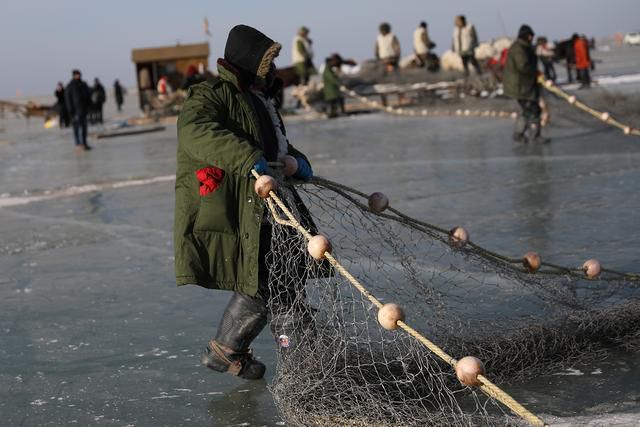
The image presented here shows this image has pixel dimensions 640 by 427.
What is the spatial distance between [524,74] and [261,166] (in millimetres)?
9775

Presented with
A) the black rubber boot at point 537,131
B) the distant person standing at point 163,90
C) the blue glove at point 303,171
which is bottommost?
the black rubber boot at point 537,131

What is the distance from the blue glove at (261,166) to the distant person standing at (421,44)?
20.9 m

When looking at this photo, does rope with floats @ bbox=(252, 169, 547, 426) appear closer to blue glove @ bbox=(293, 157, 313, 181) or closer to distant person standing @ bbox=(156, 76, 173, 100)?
blue glove @ bbox=(293, 157, 313, 181)

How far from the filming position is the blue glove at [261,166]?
3.79 meters

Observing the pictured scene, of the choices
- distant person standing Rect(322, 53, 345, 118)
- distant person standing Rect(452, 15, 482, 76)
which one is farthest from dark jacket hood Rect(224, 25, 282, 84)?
distant person standing Rect(452, 15, 482, 76)

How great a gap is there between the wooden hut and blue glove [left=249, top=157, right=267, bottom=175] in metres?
28.1

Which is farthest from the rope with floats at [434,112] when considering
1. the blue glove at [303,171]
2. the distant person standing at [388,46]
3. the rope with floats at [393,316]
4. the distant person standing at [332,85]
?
the rope with floats at [393,316]

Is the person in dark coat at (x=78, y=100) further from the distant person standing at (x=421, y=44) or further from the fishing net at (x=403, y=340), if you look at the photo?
the fishing net at (x=403, y=340)

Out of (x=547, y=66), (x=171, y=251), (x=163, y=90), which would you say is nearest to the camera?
(x=171, y=251)

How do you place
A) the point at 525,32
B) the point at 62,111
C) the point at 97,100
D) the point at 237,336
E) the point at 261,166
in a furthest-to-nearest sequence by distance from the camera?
the point at 97,100 → the point at 62,111 → the point at 525,32 → the point at 237,336 → the point at 261,166

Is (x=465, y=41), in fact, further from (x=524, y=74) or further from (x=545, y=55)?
(x=524, y=74)

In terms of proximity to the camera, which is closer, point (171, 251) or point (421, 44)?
point (171, 251)

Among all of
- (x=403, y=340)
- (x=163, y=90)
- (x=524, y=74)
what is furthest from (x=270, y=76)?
(x=163, y=90)

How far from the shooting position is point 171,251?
7.59m
